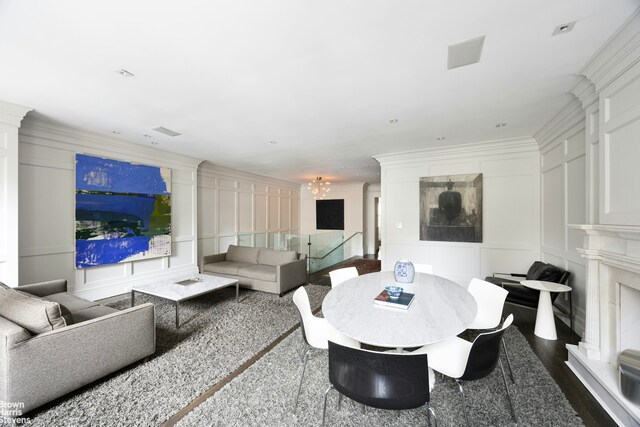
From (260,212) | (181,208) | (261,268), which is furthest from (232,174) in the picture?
(261,268)

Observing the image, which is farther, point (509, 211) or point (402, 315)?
point (509, 211)

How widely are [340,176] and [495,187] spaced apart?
167 inches

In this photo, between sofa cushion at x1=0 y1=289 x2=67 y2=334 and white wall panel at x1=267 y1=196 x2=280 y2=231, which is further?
white wall panel at x1=267 y1=196 x2=280 y2=231

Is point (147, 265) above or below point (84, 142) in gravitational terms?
below

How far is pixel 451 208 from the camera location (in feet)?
15.7

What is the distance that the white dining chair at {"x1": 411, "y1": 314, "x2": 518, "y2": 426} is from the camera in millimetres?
1414

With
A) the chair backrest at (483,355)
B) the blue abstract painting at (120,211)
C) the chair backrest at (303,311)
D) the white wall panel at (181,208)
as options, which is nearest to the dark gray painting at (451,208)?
the chair backrest at (483,355)

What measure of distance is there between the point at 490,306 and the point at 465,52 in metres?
2.14

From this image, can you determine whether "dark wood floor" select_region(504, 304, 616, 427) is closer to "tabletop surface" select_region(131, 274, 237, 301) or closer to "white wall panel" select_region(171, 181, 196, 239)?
"tabletop surface" select_region(131, 274, 237, 301)

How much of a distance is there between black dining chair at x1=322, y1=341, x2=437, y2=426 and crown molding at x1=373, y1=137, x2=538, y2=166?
450cm

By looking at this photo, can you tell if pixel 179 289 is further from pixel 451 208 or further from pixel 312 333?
pixel 451 208

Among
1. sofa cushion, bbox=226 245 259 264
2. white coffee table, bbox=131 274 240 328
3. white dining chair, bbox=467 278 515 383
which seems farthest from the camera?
sofa cushion, bbox=226 245 259 264

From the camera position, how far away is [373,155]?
537cm

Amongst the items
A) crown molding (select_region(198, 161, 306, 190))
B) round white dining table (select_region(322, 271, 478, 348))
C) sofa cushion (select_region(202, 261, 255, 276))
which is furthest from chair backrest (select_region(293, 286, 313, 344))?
crown molding (select_region(198, 161, 306, 190))
